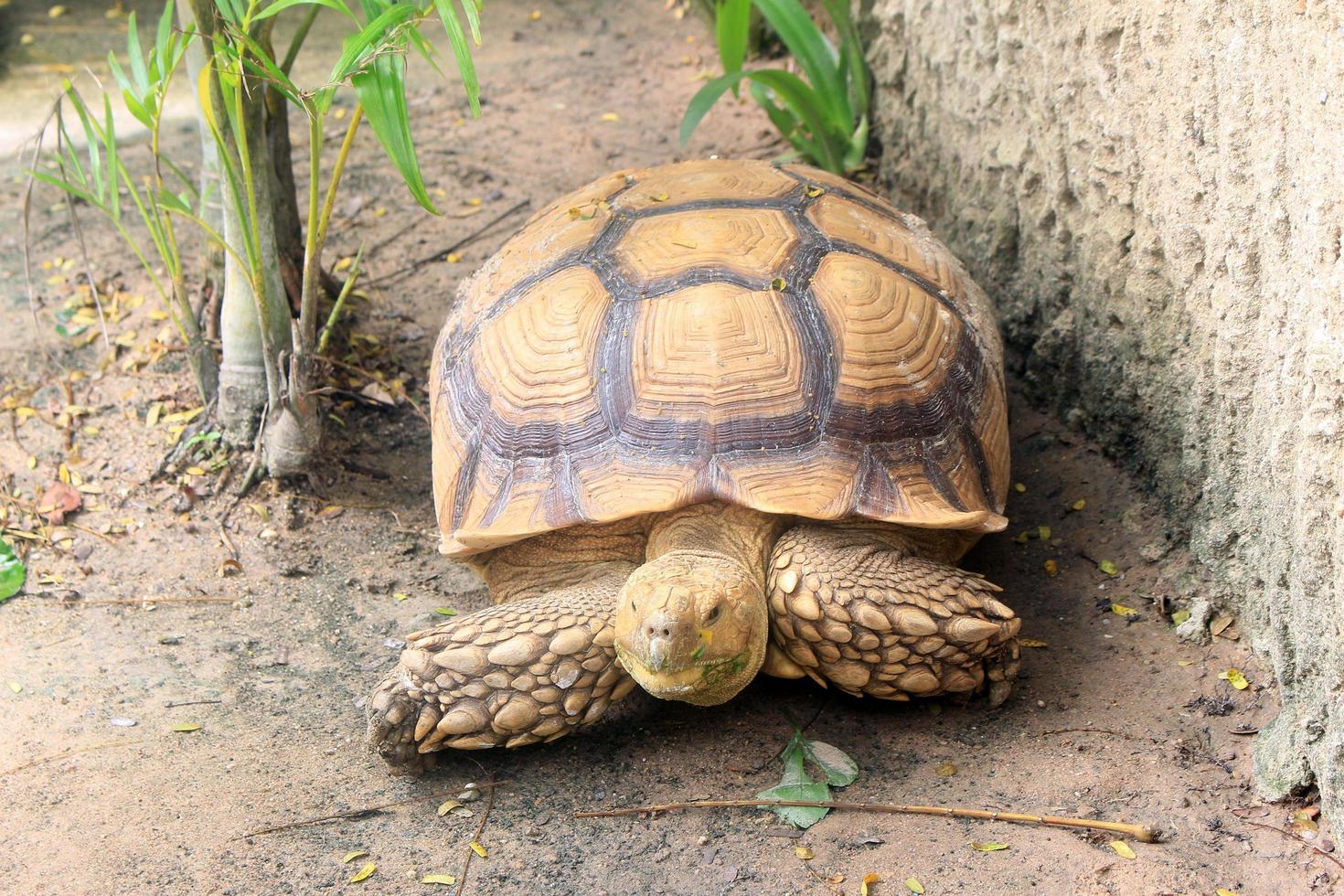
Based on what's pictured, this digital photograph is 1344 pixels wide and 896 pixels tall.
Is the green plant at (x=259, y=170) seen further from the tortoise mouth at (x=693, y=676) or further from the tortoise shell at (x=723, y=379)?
the tortoise mouth at (x=693, y=676)

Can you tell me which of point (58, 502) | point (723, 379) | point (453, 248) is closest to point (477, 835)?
point (723, 379)

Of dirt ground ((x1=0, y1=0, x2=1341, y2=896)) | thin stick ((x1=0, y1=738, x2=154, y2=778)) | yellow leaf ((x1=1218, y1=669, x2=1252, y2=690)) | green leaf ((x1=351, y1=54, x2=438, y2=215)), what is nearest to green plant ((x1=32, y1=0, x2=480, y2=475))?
green leaf ((x1=351, y1=54, x2=438, y2=215))

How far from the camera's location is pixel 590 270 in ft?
8.79

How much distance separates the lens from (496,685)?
2281 mm

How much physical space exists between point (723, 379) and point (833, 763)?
771 mm

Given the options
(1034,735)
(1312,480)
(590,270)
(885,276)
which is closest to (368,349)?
(590,270)

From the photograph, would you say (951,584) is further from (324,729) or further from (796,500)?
(324,729)

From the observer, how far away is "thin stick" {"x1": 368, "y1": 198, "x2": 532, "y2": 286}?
4.05 metres

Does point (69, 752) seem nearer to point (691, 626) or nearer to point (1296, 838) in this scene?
point (691, 626)

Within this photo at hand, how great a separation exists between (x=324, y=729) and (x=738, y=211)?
1.43 meters

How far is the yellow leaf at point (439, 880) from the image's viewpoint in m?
2.08

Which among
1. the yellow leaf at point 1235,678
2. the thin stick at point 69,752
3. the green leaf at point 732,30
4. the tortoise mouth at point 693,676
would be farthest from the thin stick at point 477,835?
the green leaf at point 732,30

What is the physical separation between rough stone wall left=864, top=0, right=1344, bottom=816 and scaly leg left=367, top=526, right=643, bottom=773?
123cm

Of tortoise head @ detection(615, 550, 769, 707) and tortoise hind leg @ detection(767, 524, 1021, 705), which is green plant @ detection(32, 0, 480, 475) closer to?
tortoise head @ detection(615, 550, 769, 707)
